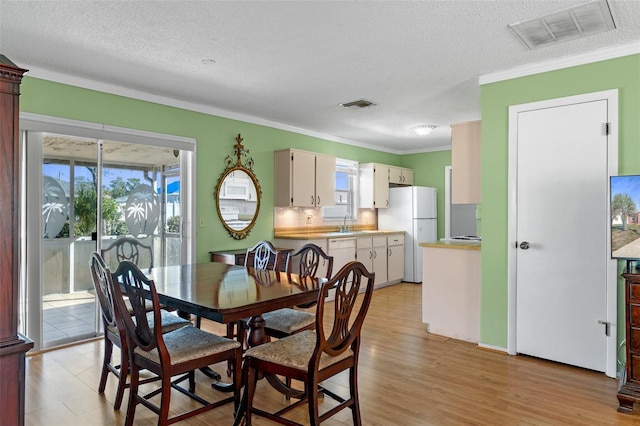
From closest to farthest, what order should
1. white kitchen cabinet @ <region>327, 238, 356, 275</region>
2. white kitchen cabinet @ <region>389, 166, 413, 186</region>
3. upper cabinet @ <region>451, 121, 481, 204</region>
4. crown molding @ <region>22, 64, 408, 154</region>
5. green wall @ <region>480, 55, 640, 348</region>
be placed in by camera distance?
green wall @ <region>480, 55, 640, 348</region> < crown molding @ <region>22, 64, 408, 154</region> < upper cabinet @ <region>451, 121, 481, 204</region> < white kitchen cabinet @ <region>327, 238, 356, 275</region> < white kitchen cabinet @ <region>389, 166, 413, 186</region>

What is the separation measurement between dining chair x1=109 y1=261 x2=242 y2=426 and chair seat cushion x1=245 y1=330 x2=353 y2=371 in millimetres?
208

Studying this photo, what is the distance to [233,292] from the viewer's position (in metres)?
2.38

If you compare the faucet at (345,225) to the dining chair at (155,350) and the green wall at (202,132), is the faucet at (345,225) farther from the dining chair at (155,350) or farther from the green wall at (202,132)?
the dining chair at (155,350)

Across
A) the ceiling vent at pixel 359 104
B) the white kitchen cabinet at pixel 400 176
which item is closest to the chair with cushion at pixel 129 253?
the ceiling vent at pixel 359 104

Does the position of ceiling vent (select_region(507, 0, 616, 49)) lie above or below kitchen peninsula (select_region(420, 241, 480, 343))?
above

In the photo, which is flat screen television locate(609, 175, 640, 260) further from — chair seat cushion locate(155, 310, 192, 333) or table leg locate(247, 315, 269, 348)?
chair seat cushion locate(155, 310, 192, 333)

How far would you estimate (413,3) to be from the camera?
238cm

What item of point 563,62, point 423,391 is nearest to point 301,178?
point 563,62

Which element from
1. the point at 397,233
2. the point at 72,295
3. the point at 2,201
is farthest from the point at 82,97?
the point at 397,233

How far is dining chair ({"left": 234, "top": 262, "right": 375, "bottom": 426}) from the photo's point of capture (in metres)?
1.96

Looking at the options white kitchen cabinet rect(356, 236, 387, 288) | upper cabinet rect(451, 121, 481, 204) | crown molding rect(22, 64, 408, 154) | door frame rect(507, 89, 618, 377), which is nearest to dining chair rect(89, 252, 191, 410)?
crown molding rect(22, 64, 408, 154)

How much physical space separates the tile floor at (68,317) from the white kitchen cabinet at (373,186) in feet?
14.7

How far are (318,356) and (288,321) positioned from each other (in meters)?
0.82

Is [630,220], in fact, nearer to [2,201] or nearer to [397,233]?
[2,201]
